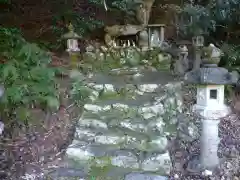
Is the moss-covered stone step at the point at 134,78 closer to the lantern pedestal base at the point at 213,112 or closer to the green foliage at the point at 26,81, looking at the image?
the green foliage at the point at 26,81

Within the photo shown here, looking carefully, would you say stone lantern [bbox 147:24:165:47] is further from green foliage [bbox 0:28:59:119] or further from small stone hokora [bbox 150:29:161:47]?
green foliage [bbox 0:28:59:119]

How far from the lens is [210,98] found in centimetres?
338

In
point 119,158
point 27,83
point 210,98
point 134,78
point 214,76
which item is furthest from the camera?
point 134,78

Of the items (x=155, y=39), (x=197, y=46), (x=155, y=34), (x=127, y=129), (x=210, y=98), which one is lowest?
(x=127, y=129)

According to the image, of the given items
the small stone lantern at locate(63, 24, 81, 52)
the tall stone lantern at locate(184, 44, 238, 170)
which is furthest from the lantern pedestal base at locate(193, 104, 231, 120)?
the small stone lantern at locate(63, 24, 81, 52)

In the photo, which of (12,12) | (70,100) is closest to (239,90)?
(70,100)

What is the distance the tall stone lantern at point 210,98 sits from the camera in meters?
3.25

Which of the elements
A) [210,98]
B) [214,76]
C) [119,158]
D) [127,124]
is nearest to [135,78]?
[127,124]

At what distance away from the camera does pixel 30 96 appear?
14.1 feet

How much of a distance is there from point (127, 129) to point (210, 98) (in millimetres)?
1324

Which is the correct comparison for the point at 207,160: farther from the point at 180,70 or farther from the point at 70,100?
the point at 180,70

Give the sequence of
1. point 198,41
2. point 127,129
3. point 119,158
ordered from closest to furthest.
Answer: point 119,158 < point 127,129 < point 198,41

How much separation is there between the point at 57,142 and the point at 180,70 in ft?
10.4

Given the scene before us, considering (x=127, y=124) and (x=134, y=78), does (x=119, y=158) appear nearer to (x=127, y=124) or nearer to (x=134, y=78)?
(x=127, y=124)
